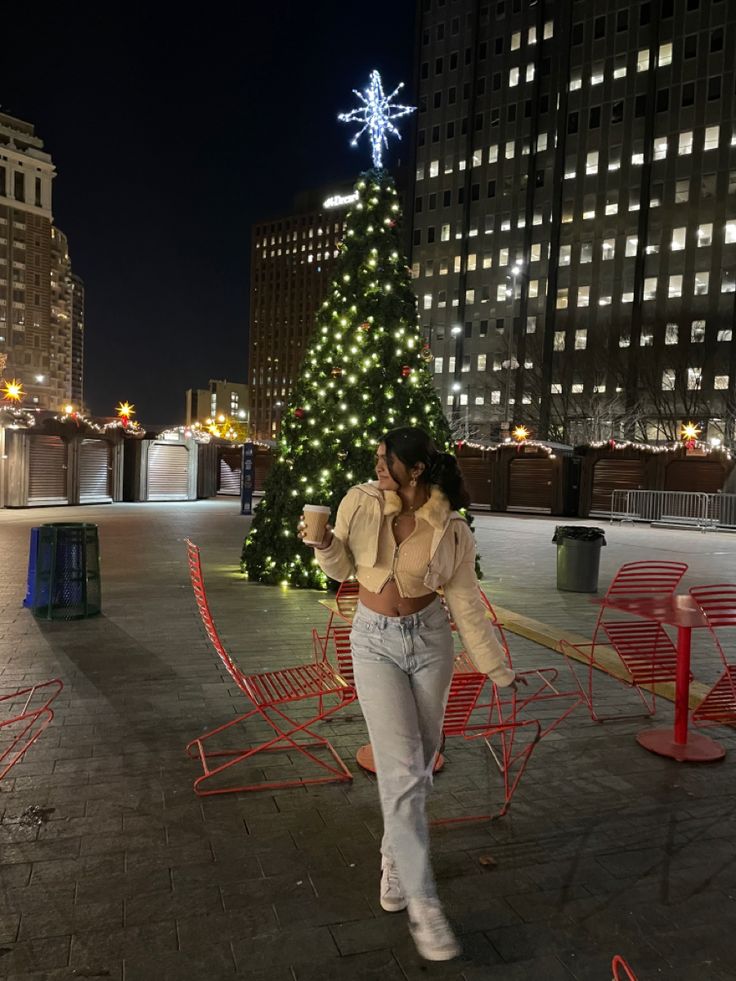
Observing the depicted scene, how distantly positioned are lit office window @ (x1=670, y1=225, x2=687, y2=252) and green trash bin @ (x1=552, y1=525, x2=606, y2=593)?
6015cm

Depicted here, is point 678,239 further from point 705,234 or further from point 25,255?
point 25,255

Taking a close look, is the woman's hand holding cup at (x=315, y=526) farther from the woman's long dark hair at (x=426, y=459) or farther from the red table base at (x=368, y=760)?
the red table base at (x=368, y=760)

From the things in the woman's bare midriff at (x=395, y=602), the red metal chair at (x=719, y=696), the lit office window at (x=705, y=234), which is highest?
the lit office window at (x=705, y=234)

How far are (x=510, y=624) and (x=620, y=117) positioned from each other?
7177cm

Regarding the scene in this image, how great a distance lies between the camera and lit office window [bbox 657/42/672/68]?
64.1m

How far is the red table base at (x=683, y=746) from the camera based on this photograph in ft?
15.0

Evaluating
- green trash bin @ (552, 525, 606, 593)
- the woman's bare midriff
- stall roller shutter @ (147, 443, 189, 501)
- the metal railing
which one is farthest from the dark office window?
the woman's bare midriff

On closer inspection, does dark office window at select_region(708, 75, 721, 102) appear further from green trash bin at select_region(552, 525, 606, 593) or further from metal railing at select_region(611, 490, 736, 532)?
green trash bin at select_region(552, 525, 606, 593)

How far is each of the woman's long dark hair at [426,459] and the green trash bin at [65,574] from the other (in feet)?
21.1

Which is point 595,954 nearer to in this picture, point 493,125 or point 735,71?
point 735,71

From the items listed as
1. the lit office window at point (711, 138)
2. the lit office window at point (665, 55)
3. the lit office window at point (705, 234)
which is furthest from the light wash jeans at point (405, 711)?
the lit office window at point (665, 55)

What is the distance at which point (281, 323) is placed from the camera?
170 metres

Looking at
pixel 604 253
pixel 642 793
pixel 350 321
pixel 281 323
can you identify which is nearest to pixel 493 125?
pixel 604 253

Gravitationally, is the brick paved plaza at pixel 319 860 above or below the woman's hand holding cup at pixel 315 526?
below
